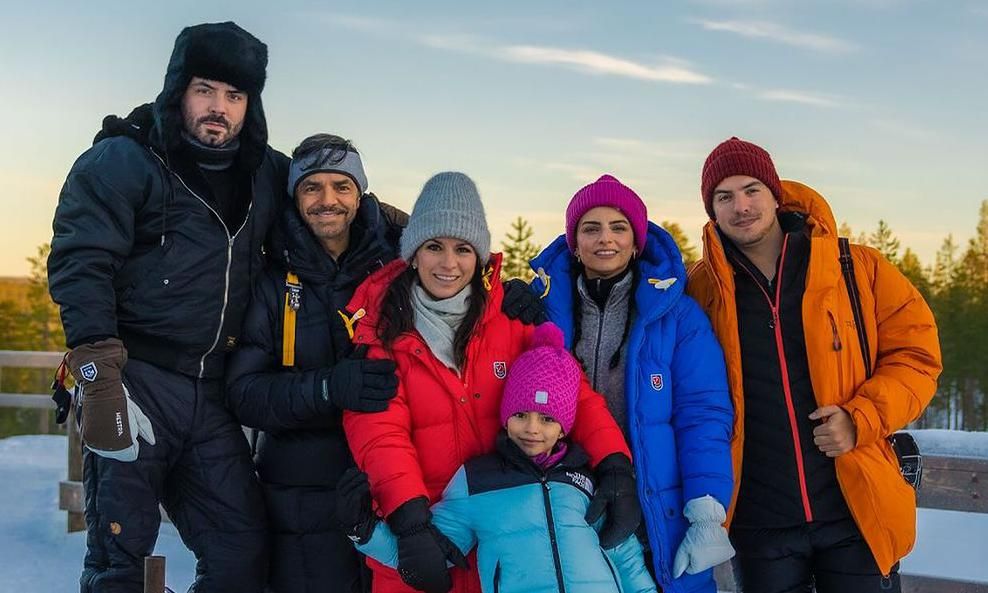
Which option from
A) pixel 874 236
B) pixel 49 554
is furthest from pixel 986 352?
pixel 49 554

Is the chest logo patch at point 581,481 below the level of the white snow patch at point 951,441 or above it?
above

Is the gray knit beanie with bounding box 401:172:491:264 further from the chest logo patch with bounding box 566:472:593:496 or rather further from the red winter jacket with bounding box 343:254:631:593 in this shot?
the chest logo patch with bounding box 566:472:593:496

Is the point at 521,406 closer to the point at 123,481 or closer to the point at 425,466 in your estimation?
the point at 425,466

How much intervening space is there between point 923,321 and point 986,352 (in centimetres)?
5315

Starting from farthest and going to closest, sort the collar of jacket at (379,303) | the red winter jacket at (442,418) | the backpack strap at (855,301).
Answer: the backpack strap at (855,301) < the collar of jacket at (379,303) < the red winter jacket at (442,418)

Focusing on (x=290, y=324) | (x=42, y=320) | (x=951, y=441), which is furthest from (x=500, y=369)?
(x=42, y=320)

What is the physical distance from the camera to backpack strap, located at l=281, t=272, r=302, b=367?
343 centimetres

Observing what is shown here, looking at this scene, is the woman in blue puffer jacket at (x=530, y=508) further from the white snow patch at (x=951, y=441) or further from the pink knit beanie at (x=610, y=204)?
the white snow patch at (x=951, y=441)

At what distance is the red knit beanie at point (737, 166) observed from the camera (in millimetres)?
3404

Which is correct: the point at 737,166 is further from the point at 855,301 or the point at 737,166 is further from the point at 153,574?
the point at 153,574

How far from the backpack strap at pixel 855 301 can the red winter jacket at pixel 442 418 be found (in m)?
0.93

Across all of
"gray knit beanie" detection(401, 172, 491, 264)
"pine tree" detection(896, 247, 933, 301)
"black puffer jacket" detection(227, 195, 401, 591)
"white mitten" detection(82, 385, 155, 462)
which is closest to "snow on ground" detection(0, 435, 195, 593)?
"black puffer jacket" detection(227, 195, 401, 591)

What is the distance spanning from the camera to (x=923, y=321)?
327 cm

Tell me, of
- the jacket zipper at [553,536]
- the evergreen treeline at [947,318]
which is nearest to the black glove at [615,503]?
the jacket zipper at [553,536]
